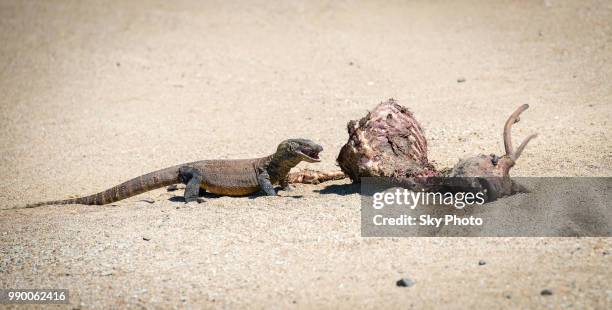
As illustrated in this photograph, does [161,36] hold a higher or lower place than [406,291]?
higher

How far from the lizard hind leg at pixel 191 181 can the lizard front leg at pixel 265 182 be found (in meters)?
0.70

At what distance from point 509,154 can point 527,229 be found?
35.6 inches

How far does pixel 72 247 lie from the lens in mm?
6148

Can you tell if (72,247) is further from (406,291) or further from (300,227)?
(406,291)

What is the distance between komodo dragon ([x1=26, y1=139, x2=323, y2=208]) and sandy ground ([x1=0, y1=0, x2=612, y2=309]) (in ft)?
0.76

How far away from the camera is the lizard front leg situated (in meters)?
7.52

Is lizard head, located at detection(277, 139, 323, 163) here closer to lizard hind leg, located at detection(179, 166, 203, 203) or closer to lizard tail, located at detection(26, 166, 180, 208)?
lizard hind leg, located at detection(179, 166, 203, 203)

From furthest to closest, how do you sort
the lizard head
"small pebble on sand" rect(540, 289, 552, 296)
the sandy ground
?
the lizard head < the sandy ground < "small pebble on sand" rect(540, 289, 552, 296)

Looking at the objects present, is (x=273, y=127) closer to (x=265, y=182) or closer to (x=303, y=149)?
(x=265, y=182)

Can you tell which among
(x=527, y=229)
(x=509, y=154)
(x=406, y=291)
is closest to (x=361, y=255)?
(x=406, y=291)

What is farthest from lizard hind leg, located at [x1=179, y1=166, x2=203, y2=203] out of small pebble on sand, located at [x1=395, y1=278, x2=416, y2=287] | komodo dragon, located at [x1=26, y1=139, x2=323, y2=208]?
small pebble on sand, located at [x1=395, y1=278, x2=416, y2=287]

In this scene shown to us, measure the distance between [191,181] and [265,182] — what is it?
0.85 metres

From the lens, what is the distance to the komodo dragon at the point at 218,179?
7.61 metres

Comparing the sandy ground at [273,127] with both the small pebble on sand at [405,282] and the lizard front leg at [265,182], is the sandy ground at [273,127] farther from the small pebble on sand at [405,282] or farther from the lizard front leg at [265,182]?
the lizard front leg at [265,182]
